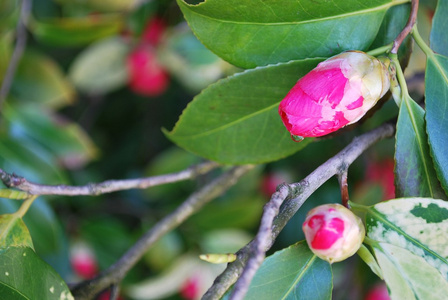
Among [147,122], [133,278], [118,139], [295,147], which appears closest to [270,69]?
[295,147]

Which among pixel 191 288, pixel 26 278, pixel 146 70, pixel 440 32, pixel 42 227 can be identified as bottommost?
pixel 191 288

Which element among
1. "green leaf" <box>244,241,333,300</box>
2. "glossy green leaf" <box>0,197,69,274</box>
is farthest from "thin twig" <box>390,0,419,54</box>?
"glossy green leaf" <box>0,197,69,274</box>

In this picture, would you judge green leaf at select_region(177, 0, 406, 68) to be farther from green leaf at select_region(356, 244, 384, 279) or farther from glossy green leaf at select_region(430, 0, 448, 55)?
green leaf at select_region(356, 244, 384, 279)

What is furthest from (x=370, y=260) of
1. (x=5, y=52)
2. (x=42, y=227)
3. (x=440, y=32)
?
(x=5, y=52)

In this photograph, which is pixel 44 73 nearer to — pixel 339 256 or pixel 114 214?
pixel 114 214

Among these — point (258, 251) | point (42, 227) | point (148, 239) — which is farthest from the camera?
point (42, 227)

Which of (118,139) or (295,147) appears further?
(118,139)

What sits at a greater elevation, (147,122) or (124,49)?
(124,49)

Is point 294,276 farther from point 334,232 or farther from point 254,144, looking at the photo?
point 254,144
